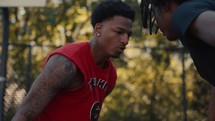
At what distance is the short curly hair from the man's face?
36mm

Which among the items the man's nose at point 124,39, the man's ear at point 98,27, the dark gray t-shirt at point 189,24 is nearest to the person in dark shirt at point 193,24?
the dark gray t-shirt at point 189,24

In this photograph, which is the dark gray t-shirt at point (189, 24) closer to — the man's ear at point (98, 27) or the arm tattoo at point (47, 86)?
the arm tattoo at point (47, 86)

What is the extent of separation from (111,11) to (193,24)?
78.8 inches

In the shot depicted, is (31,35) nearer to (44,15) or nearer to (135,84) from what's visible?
(44,15)

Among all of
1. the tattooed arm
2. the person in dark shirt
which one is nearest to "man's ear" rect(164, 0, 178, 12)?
the person in dark shirt

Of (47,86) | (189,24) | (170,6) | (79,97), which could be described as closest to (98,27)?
(79,97)

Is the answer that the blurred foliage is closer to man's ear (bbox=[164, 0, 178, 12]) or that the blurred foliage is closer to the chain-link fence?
the chain-link fence

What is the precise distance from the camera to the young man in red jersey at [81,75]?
3.47 m

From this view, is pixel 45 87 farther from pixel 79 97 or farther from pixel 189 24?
pixel 189 24

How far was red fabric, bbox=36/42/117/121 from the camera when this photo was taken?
3.65m

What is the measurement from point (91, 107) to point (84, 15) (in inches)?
239

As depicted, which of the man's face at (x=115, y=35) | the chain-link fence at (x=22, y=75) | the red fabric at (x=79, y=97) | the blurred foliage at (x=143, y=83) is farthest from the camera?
the blurred foliage at (x=143, y=83)

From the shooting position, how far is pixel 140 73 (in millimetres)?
7582

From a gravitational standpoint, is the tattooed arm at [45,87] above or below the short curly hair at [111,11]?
below
